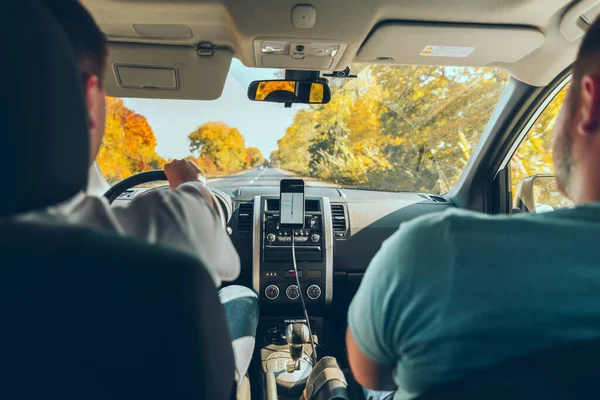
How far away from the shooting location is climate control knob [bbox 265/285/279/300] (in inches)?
123

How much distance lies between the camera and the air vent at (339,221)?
3238 millimetres

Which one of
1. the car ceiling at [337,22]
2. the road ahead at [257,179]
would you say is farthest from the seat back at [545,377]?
the road ahead at [257,179]

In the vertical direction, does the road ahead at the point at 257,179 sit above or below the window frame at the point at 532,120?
below

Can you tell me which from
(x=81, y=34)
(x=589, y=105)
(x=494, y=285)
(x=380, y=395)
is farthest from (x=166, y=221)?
(x=380, y=395)

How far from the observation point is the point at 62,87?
0.80 meters

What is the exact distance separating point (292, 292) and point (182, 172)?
1.77m

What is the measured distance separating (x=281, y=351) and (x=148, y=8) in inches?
95.1

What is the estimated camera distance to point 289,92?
284 centimetres

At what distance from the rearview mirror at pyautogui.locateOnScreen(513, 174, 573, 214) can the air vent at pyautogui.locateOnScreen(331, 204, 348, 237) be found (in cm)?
136

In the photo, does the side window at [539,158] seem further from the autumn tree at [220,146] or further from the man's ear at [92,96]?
the man's ear at [92,96]

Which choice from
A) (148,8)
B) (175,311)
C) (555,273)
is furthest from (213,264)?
(148,8)

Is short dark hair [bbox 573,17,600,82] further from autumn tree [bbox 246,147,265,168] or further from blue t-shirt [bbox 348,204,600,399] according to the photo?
autumn tree [bbox 246,147,265,168]

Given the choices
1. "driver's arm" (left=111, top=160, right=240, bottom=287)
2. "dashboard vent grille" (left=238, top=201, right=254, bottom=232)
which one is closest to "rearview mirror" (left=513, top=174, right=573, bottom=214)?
"dashboard vent grille" (left=238, top=201, right=254, bottom=232)

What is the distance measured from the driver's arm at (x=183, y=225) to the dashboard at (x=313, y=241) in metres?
1.78
